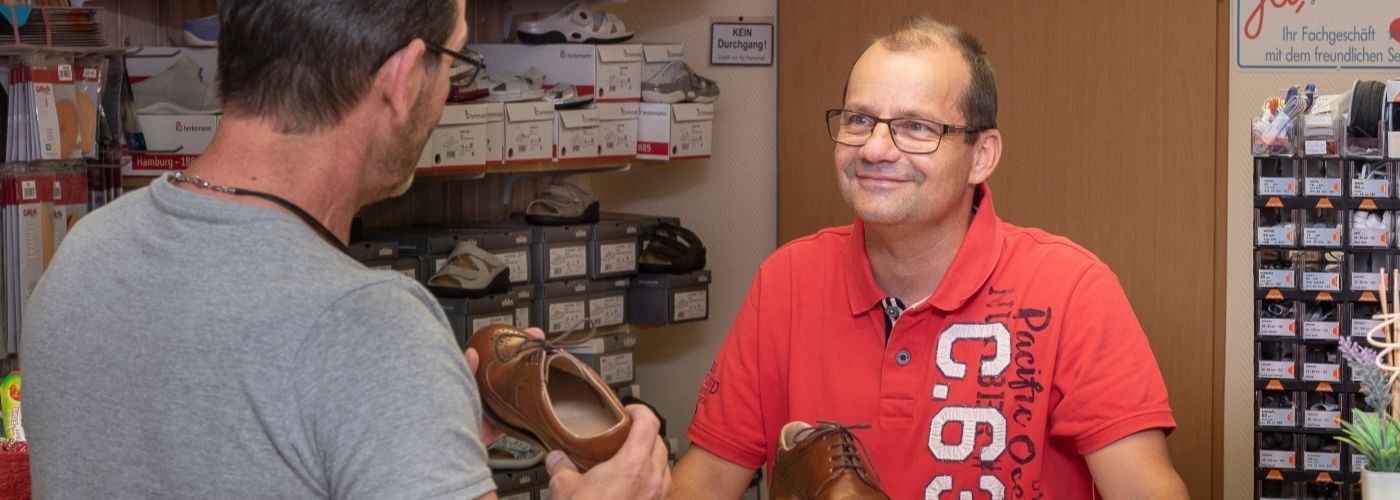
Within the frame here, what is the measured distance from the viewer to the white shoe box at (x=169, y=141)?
3078 millimetres

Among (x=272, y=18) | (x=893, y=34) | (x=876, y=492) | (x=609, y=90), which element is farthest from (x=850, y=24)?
(x=272, y=18)

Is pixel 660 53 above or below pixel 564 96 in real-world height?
above

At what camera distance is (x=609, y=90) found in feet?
13.9

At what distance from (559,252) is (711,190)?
3.47 feet

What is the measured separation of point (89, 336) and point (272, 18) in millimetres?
316

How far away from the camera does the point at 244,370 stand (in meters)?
1.19

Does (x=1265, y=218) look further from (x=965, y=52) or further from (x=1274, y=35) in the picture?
(x=1274, y=35)

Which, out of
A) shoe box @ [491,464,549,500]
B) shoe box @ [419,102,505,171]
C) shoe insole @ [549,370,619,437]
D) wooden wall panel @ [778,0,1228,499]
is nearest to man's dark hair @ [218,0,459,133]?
shoe insole @ [549,370,619,437]

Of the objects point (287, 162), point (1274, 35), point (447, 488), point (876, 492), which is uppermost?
point (1274, 35)

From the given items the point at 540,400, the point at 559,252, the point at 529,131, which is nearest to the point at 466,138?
the point at 529,131

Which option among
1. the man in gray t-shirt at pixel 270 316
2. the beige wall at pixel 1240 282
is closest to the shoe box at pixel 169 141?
the man in gray t-shirt at pixel 270 316

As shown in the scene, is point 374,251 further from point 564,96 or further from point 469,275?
point 564,96

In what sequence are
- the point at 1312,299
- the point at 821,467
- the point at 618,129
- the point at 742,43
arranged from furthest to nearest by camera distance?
1. the point at 742,43
2. the point at 618,129
3. the point at 1312,299
4. the point at 821,467

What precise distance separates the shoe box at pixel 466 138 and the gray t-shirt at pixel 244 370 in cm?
230
